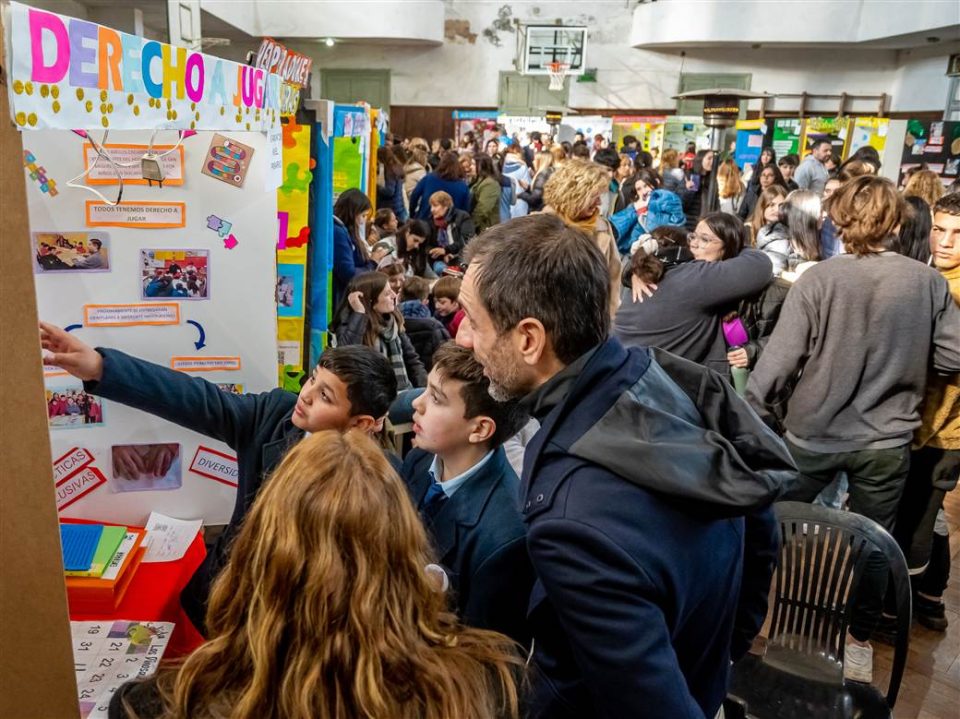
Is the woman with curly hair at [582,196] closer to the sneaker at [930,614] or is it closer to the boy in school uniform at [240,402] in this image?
the boy in school uniform at [240,402]

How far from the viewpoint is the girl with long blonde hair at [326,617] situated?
920mm

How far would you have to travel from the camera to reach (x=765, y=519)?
1369mm

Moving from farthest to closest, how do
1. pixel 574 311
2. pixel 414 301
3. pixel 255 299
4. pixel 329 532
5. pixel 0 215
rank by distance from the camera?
1. pixel 414 301
2. pixel 255 299
3. pixel 574 311
4. pixel 0 215
5. pixel 329 532

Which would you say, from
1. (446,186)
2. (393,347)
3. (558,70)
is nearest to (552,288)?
(393,347)

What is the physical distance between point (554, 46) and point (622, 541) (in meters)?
16.1

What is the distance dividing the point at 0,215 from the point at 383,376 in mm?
1048

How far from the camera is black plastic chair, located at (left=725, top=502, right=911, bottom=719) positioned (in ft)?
6.03

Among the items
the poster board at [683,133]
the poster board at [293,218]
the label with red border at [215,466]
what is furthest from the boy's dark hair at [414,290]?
the poster board at [683,133]

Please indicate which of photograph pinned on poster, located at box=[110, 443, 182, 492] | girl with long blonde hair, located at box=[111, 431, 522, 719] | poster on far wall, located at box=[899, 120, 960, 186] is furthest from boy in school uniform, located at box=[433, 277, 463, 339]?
poster on far wall, located at box=[899, 120, 960, 186]

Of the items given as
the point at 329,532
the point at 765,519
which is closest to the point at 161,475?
the point at 329,532

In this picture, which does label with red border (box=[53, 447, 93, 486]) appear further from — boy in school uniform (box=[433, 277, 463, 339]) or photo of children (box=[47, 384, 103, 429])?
boy in school uniform (box=[433, 277, 463, 339])

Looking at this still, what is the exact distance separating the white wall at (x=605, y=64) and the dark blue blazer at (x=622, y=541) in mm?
16054

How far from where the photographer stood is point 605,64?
15.8 meters

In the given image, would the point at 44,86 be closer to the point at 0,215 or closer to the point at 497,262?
the point at 0,215
